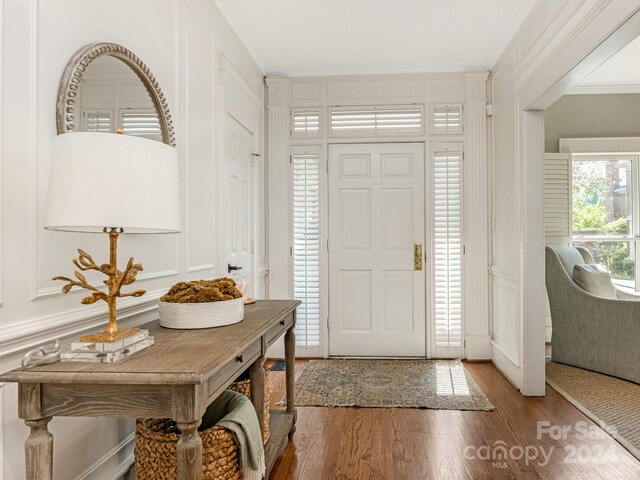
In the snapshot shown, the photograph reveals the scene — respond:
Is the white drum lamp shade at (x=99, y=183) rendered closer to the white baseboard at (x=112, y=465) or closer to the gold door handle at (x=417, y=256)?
the white baseboard at (x=112, y=465)

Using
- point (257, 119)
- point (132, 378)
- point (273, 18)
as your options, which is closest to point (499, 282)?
point (257, 119)

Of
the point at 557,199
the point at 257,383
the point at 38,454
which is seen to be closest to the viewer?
the point at 38,454

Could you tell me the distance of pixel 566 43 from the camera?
239 centimetres

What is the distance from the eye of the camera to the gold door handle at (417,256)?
13.1 feet

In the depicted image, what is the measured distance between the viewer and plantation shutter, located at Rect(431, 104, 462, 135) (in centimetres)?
397

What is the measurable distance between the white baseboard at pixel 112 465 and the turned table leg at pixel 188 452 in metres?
0.69

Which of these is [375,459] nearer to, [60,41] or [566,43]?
[60,41]

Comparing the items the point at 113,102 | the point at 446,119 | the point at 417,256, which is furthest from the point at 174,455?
the point at 446,119

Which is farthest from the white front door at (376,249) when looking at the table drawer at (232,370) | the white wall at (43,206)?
the table drawer at (232,370)

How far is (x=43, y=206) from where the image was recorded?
1.35m

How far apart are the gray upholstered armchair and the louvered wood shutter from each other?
1.64m

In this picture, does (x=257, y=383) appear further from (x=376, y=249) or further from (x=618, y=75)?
(x=618, y=75)

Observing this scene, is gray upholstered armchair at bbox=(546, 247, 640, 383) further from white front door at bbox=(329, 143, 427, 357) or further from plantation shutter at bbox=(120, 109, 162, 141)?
plantation shutter at bbox=(120, 109, 162, 141)

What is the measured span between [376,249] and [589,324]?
181 cm
